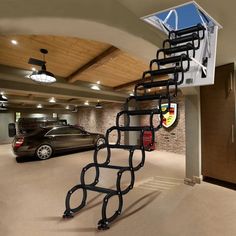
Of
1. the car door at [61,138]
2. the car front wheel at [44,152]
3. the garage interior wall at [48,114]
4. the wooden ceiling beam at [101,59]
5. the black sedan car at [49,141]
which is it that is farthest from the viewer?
the garage interior wall at [48,114]

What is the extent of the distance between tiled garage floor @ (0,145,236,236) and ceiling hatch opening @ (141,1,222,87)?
177 cm

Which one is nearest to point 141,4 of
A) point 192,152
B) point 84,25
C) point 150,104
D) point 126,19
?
point 126,19

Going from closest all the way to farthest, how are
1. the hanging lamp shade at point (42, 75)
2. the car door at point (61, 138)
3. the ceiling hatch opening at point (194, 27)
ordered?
the ceiling hatch opening at point (194, 27)
the hanging lamp shade at point (42, 75)
the car door at point (61, 138)

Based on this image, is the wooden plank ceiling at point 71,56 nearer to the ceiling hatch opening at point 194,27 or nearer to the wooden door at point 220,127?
the ceiling hatch opening at point 194,27

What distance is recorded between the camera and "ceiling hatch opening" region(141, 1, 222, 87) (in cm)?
206

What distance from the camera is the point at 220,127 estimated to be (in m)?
3.43

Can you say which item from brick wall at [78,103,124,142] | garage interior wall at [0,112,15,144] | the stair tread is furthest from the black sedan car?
garage interior wall at [0,112,15,144]

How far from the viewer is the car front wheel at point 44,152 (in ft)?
19.4

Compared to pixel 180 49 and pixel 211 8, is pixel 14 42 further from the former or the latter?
pixel 211 8

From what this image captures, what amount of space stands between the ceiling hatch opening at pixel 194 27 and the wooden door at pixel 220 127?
1504mm

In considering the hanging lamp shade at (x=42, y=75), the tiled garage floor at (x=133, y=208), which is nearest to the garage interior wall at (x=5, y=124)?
the tiled garage floor at (x=133, y=208)

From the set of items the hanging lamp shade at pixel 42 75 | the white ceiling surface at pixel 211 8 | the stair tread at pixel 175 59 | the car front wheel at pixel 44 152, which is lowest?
the car front wheel at pixel 44 152

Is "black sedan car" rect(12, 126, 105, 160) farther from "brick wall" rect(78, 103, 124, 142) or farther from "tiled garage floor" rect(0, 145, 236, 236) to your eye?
"brick wall" rect(78, 103, 124, 142)

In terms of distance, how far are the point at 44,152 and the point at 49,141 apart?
0.41 m
